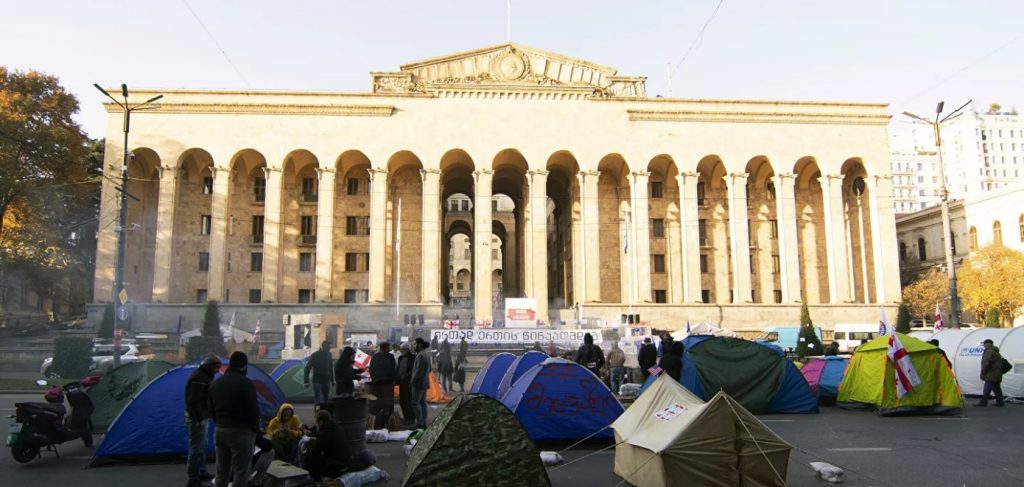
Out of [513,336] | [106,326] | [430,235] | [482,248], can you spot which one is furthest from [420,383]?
[106,326]

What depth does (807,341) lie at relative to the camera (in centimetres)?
3547

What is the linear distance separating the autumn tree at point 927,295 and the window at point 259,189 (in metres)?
43.6

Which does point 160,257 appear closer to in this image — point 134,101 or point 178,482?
point 134,101

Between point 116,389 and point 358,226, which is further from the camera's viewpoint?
point 358,226

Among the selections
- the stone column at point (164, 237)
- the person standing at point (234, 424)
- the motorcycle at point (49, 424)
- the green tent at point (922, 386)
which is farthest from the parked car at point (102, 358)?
the green tent at point (922, 386)

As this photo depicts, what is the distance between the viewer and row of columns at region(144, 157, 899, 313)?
4116 centimetres

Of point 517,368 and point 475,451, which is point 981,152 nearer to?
point 517,368

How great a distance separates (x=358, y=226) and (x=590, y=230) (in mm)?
15713

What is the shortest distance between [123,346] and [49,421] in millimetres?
21303

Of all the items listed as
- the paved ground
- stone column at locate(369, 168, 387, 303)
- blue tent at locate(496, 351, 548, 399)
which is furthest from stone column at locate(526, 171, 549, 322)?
the paved ground

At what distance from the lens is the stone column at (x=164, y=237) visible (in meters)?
40.3

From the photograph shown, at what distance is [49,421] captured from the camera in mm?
10664

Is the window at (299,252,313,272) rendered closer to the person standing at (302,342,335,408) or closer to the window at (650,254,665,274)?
the window at (650,254,665,274)

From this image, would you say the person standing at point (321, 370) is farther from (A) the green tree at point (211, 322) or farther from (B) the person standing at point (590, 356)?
(A) the green tree at point (211, 322)
